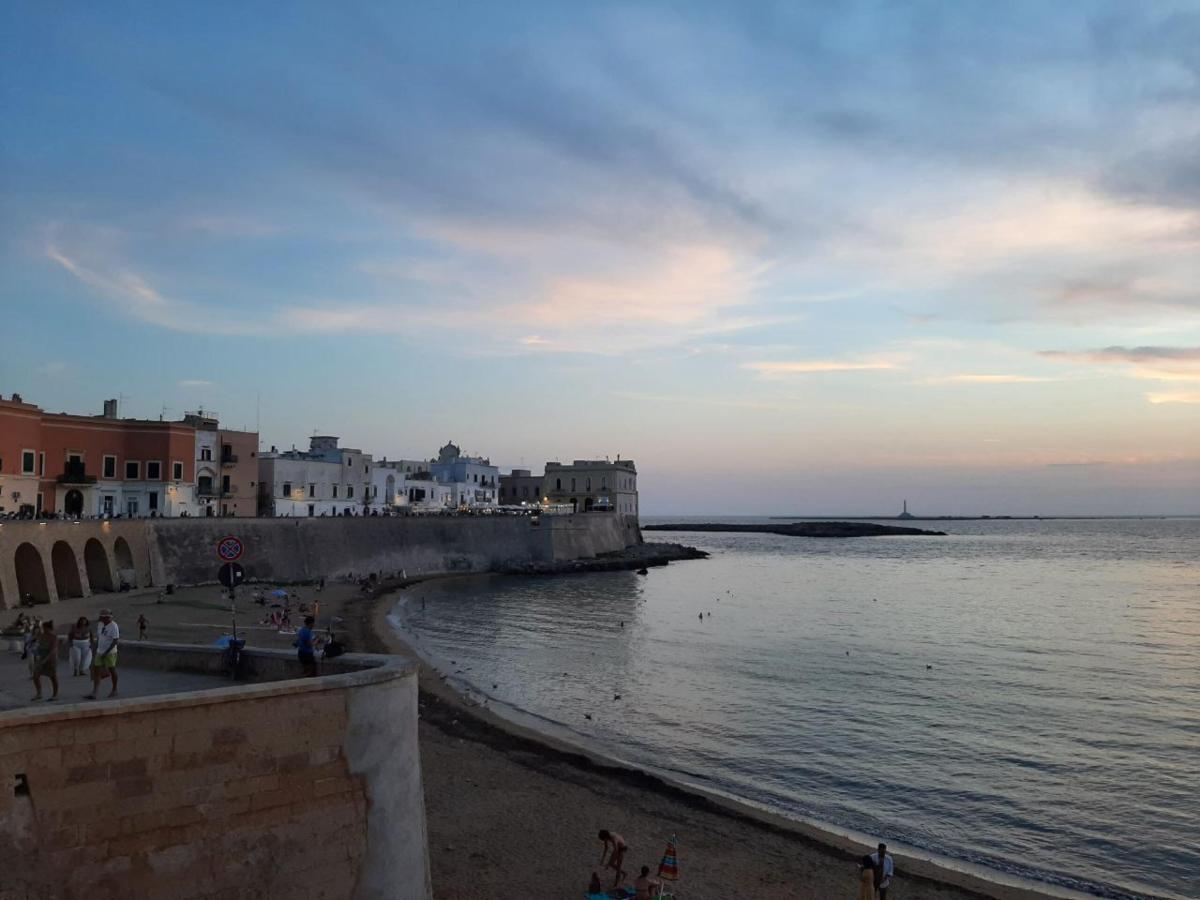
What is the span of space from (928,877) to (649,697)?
14155mm

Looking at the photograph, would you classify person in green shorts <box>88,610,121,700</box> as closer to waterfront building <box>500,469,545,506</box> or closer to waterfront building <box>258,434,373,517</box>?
waterfront building <box>258,434,373,517</box>

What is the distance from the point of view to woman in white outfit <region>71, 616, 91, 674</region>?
11289 mm

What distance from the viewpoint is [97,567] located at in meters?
39.1

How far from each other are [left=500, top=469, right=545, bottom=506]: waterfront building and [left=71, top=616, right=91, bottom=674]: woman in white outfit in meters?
102

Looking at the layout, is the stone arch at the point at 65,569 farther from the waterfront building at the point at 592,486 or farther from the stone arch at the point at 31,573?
the waterfront building at the point at 592,486

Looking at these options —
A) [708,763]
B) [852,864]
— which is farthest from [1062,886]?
[708,763]

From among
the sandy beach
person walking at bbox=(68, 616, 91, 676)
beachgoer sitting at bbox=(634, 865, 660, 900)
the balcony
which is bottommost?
the sandy beach

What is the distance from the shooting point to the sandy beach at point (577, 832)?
13891mm

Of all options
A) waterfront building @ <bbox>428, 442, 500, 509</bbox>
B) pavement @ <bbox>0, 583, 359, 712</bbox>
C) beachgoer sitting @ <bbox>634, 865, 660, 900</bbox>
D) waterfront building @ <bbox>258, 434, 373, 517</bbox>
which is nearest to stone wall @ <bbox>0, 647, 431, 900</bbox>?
pavement @ <bbox>0, 583, 359, 712</bbox>

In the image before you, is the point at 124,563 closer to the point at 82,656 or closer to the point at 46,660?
the point at 82,656

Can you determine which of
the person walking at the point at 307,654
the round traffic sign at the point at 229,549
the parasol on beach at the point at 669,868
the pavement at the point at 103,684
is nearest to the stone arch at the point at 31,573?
the pavement at the point at 103,684

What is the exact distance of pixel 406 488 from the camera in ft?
276

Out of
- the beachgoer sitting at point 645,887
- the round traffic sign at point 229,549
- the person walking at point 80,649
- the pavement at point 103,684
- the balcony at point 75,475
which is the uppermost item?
the balcony at point 75,475

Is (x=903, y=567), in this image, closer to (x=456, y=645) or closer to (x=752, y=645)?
(x=752, y=645)
